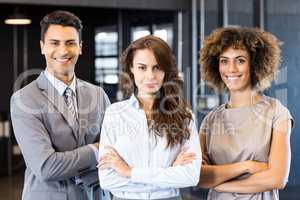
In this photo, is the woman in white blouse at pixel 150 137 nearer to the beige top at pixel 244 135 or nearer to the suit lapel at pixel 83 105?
the beige top at pixel 244 135

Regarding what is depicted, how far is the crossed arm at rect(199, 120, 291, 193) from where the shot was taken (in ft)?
5.79

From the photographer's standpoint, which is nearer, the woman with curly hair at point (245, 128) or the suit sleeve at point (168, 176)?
the suit sleeve at point (168, 176)

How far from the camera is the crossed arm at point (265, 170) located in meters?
1.77

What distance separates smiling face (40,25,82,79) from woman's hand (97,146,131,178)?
1.56 ft

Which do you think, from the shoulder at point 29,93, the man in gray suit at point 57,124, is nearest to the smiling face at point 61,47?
the man in gray suit at point 57,124

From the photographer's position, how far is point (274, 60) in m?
1.90

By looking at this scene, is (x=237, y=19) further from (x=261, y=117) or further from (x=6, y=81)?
(x=261, y=117)

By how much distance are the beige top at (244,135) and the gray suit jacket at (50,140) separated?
0.50 metres

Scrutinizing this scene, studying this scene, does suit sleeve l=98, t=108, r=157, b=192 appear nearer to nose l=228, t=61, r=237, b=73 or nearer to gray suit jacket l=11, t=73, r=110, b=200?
gray suit jacket l=11, t=73, r=110, b=200

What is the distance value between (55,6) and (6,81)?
1025mm

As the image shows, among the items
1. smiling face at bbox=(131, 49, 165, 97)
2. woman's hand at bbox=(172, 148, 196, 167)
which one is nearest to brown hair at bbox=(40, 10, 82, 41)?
smiling face at bbox=(131, 49, 165, 97)

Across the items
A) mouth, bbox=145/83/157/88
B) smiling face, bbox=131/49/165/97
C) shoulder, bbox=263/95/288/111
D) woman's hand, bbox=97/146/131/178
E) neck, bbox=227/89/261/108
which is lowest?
woman's hand, bbox=97/146/131/178

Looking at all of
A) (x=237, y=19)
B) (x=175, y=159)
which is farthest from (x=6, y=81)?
(x=175, y=159)

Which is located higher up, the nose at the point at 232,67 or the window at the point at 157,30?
the window at the point at 157,30
